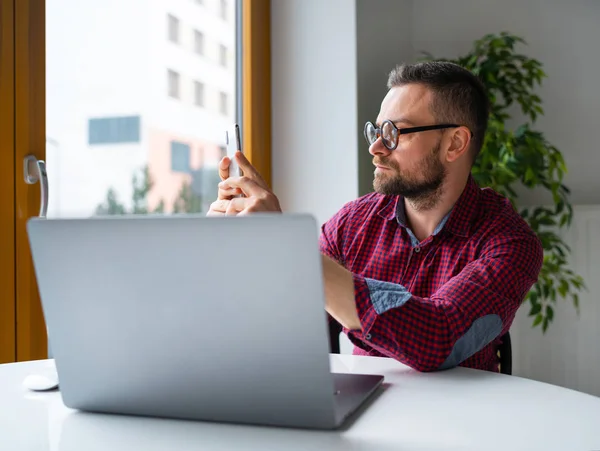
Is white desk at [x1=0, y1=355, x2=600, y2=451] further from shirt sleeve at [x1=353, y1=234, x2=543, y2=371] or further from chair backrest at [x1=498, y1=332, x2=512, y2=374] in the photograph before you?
chair backrest at [x1=498, y1=332, x2=512, y2=374]

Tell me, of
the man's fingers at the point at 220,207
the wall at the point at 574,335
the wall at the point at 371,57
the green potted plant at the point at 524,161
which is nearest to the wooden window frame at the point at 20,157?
the man's fingers at the point at 220,207

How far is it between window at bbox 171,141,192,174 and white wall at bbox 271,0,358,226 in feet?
1.63

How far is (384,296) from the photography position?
1081 mm

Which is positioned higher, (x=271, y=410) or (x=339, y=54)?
(x=339, y=54)

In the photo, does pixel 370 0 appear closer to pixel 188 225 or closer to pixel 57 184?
pixel 57 184

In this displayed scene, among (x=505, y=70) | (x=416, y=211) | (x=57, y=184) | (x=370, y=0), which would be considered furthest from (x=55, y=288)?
(x=505, y=70)

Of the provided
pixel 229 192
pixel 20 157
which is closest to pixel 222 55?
pixel 20 157

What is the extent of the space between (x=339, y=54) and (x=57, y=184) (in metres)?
1.32

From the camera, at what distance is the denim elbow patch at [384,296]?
3.50ft

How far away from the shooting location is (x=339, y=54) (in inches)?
107

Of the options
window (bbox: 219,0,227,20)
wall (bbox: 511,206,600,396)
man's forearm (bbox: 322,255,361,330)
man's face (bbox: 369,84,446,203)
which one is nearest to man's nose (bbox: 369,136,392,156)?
man's face (bbox: 369,84,446,203)

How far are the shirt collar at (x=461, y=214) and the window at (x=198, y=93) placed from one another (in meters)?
1.13

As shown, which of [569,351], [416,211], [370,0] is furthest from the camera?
[569,351]

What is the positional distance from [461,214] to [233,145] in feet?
2.10
